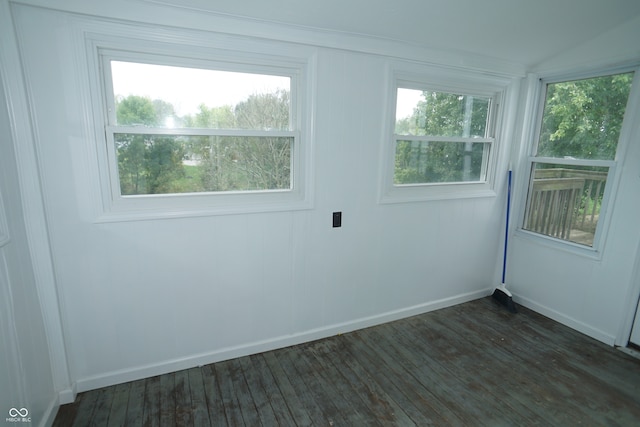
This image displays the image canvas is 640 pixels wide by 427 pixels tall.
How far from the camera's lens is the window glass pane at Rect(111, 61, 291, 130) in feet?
6.10

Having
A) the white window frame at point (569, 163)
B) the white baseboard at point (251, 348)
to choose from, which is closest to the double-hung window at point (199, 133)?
the white baseboard at point (251, 348)

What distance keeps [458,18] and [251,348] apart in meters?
2.67

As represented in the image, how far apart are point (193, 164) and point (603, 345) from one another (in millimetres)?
3371

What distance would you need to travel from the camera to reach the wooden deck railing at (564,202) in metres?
2.68

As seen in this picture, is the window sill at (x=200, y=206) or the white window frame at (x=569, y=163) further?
the white window frame at (x=569, y=163)

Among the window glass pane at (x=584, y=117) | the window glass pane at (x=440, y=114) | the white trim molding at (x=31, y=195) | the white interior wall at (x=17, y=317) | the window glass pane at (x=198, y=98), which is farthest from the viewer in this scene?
the window glass pane at (x=440, y=114)

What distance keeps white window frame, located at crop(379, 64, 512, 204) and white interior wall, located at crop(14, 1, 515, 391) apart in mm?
77

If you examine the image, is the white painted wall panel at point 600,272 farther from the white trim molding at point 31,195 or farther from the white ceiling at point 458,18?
the white trim molding at point 31,195

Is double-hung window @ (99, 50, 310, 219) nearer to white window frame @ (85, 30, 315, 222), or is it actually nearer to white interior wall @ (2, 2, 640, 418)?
white window frame @ (85, 30, 315, 222)

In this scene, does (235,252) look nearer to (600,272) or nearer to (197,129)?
(197,129)

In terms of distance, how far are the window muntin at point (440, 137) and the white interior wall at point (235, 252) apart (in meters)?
0.22

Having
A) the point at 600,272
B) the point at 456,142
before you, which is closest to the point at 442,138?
the point at 456,142

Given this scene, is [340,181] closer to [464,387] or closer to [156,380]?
[464,387]

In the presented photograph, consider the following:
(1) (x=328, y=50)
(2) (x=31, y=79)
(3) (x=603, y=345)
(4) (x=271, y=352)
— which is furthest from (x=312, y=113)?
(3) (x=603, y=345)
